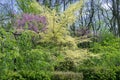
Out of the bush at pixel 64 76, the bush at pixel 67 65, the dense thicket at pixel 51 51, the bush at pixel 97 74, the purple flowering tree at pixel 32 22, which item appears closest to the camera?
the dense thicket at pixel 51 51

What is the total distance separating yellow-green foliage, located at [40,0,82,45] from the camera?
1511 centimetres

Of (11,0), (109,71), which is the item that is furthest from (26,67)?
(11,0)

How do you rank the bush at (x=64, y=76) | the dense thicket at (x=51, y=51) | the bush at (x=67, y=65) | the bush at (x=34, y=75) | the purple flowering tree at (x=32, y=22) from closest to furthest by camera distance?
the dense thicket at (x=51, y=51), the bush at (x=34, y=75), the bush at (x=64, y=76), the bush at (x=67, y=65), the purple flowering tree at (x=32, y=22)

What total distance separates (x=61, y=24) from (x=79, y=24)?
72.1ft

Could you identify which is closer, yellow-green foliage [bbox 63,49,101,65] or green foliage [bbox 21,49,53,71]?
green foliage [bbox 21,49,53,71]

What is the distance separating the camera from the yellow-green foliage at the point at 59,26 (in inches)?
595

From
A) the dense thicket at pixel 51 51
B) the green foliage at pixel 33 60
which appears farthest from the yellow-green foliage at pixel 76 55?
the green foliage at pixel 33 60

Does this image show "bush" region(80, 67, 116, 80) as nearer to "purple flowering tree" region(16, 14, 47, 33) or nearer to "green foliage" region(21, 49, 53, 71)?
"purple flowering tree" region(16, 14, 47, 33)

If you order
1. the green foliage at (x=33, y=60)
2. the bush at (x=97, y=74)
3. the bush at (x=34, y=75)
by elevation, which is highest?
the green foliage at (x=33, y=60)

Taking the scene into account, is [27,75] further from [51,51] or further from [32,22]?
[32,22]

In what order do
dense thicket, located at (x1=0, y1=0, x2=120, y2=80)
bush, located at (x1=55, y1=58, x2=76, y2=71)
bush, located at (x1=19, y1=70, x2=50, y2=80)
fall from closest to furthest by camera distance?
dense thicket, located at (x1=0, y1=0, x2=120, y2=80)
bush, located at (x1=19, y1=70, x2=50, y2=80)
bush, located at (x1=55, y1=58, x2=76, y2=71)

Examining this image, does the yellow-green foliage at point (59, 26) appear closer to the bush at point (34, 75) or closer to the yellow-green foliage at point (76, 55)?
the yellow-green foliage at point (76, 55)

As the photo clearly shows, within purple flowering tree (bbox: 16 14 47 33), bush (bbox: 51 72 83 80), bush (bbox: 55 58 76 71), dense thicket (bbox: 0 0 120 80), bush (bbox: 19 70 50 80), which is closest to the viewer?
dense thicket (bbox: 0 0 120 80)

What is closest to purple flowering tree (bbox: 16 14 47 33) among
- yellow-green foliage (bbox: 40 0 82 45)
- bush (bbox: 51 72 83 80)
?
yellow-green foliage (bbox: 40 0 82 45)
